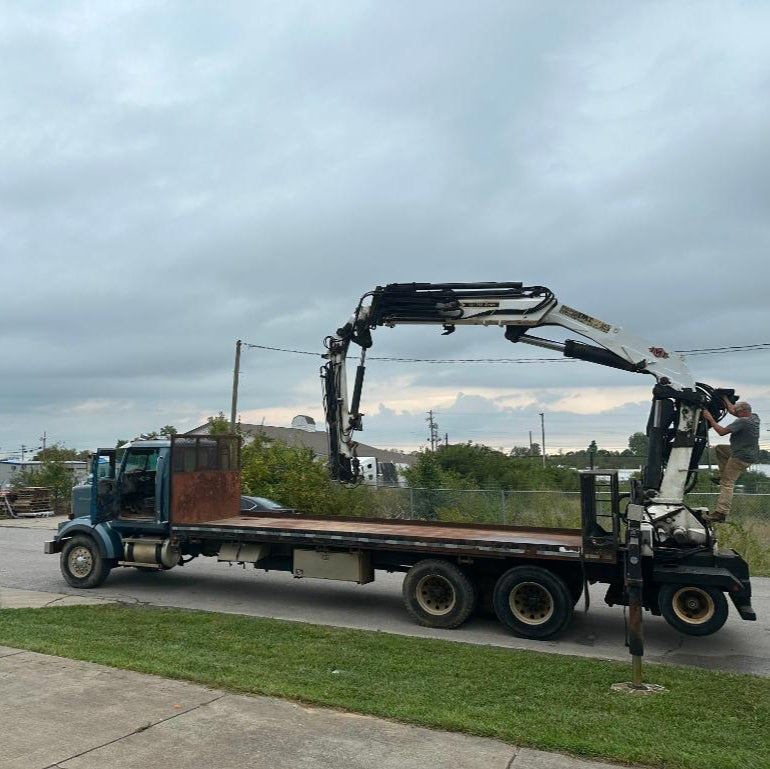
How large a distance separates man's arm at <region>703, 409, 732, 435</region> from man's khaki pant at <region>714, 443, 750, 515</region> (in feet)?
0.91

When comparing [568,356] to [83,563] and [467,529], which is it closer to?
[467,529]

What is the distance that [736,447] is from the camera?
9836 mm

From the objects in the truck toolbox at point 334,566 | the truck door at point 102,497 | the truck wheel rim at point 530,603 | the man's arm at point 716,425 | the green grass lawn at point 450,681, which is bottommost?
the green grass lawn at point 450,681

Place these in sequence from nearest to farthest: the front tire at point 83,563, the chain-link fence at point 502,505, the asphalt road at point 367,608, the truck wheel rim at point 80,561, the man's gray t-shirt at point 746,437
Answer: the asphalt road at point 367,608, the man's gray t-shirt at point 746,437, the front tire at point 83,563, the truck wheel rim at point 80,561, the chain-link fence at point 502,505

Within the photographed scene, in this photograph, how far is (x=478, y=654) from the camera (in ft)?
27.3

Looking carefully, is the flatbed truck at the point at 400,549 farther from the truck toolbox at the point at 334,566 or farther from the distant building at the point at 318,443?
the distant building at the point at 318,443

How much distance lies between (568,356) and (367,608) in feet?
15.4

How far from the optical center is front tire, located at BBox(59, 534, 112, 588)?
42.1ft

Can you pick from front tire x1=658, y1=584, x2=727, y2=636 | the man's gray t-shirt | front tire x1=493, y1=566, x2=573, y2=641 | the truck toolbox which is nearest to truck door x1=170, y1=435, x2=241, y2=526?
the truck toolbox

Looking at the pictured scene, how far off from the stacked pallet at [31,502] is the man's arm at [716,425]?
1119 inches

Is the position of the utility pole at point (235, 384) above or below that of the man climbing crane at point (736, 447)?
above

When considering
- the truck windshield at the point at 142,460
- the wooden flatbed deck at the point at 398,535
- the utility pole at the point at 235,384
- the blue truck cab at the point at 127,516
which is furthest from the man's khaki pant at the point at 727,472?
the utility pole at the point at 235,384

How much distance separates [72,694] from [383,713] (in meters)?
2.61

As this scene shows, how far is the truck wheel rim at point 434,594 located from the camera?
10422mm
